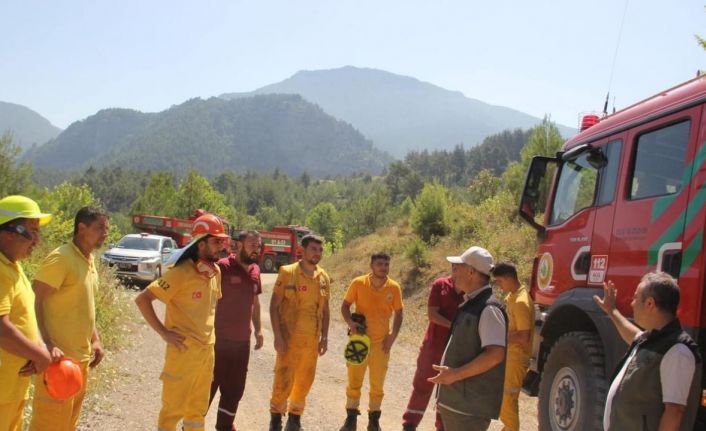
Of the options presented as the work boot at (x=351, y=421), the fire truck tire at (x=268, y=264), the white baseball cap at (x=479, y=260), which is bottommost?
the fire truck tire at (x=268, y=264)

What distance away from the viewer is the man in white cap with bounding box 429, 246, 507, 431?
3.13m

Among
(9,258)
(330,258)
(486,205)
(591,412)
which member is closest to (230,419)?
(9,258)

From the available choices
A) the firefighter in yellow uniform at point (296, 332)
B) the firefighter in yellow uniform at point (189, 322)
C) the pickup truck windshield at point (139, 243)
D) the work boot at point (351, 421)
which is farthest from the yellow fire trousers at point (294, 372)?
the pickup truck windshield at point (139, 243)

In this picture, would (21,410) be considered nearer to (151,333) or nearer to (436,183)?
(151,333)

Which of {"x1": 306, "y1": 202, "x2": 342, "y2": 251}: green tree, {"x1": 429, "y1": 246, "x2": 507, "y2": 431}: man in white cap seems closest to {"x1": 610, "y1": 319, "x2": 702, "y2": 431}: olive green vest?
{"x1": 429, "y1": 246, "x2": 507, "y2": 431}: man in white cap

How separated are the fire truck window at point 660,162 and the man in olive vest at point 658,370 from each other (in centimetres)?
131

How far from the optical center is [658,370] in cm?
270

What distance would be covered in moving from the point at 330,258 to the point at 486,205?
897 cm

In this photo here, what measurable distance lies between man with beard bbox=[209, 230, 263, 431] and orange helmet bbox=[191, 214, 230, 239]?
672mm

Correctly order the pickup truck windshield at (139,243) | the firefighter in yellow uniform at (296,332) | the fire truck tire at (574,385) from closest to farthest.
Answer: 1. the fire truck tire at (574,385)
2. the firefighter in yellow uniform at (296,332)
3. the pickup truck windshield at (139,243)

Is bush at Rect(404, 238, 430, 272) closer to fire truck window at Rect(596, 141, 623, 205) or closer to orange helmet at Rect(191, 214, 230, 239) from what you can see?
fire truck window at Rect(596, 141, 623, 205)

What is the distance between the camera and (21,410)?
9.75 feet

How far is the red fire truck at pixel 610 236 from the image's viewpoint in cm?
360

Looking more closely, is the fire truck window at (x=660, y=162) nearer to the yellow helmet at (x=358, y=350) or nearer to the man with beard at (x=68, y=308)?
the yellow helmet at (x=358, y=350)
